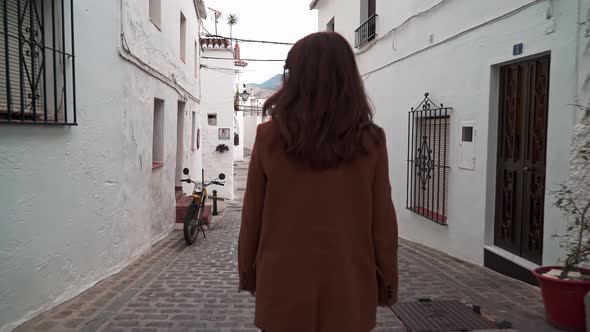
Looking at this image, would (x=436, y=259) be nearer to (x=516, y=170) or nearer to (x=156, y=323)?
(x=516, y=170)

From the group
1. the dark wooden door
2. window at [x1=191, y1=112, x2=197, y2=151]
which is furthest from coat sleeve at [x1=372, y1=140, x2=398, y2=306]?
window at [x1=191, y1=112, x2=197, y2=151]

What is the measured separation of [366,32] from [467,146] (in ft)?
16.4

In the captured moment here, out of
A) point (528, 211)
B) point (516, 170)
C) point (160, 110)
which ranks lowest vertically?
point (528, 211)

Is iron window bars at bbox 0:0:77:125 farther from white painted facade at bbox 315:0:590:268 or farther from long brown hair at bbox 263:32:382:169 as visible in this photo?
white painted facade at bbox 315:0:590:268

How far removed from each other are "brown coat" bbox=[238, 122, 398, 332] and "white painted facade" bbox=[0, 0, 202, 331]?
2489 millimetres

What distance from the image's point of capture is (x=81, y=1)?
461 centimetres

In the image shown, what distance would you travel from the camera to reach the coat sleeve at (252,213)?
74.2 inches

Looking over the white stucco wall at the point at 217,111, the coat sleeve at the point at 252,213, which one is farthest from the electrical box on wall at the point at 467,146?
the white stucco wall at the point at 217,111

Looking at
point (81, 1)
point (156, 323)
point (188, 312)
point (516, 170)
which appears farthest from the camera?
point (516, 170)

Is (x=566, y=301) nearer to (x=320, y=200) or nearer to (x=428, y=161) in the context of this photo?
(x=320, y=200)

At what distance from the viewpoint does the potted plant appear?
142 inches

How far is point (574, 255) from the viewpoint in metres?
3.69

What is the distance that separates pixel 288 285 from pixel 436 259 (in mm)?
4869

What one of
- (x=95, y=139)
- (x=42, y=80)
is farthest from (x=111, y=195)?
(x=42, y=80)
